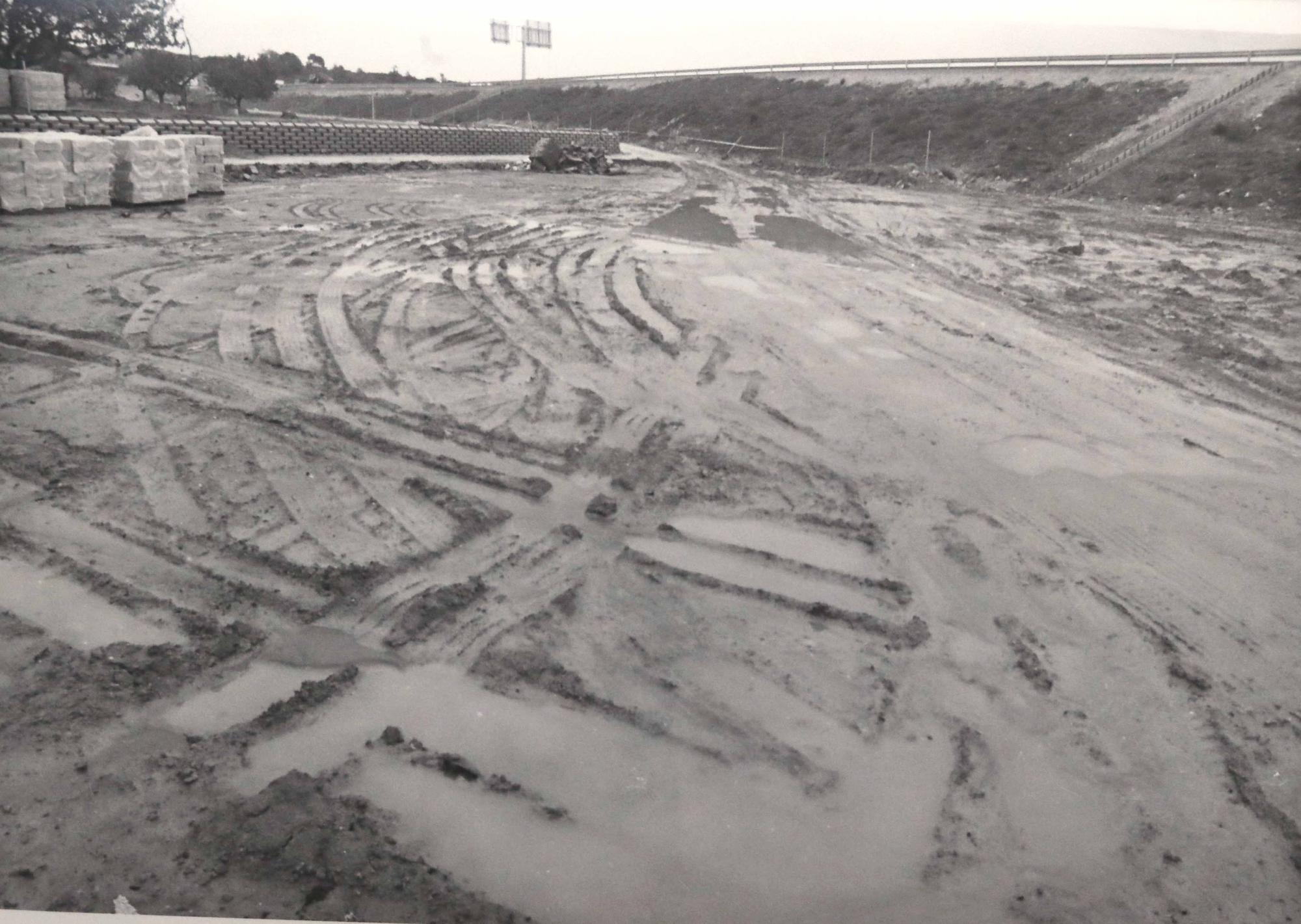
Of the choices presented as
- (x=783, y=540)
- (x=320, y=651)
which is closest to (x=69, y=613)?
(x=320, y=651)

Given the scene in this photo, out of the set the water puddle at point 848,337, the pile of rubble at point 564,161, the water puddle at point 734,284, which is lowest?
the water puddle at point 848,337

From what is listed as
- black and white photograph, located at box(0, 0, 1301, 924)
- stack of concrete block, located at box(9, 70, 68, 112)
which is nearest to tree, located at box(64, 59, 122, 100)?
stack of concrete block, located at box(9, 70, 68, 112)

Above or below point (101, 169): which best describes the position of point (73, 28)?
Answer: above

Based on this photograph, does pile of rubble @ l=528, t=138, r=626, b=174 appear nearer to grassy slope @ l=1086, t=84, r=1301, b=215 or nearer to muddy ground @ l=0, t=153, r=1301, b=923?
grassy slope @ l=1086, t=84, r=1301, b=215

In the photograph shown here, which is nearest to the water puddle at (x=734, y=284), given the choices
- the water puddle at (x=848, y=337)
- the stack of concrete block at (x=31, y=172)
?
the water puddle at (x=848, y=337)

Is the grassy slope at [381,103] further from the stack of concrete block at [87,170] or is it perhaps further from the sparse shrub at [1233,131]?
the sparse shrub at [1233,131]

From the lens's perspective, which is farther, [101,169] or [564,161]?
[564,161]

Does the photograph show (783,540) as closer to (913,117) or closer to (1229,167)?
(1229,167)
